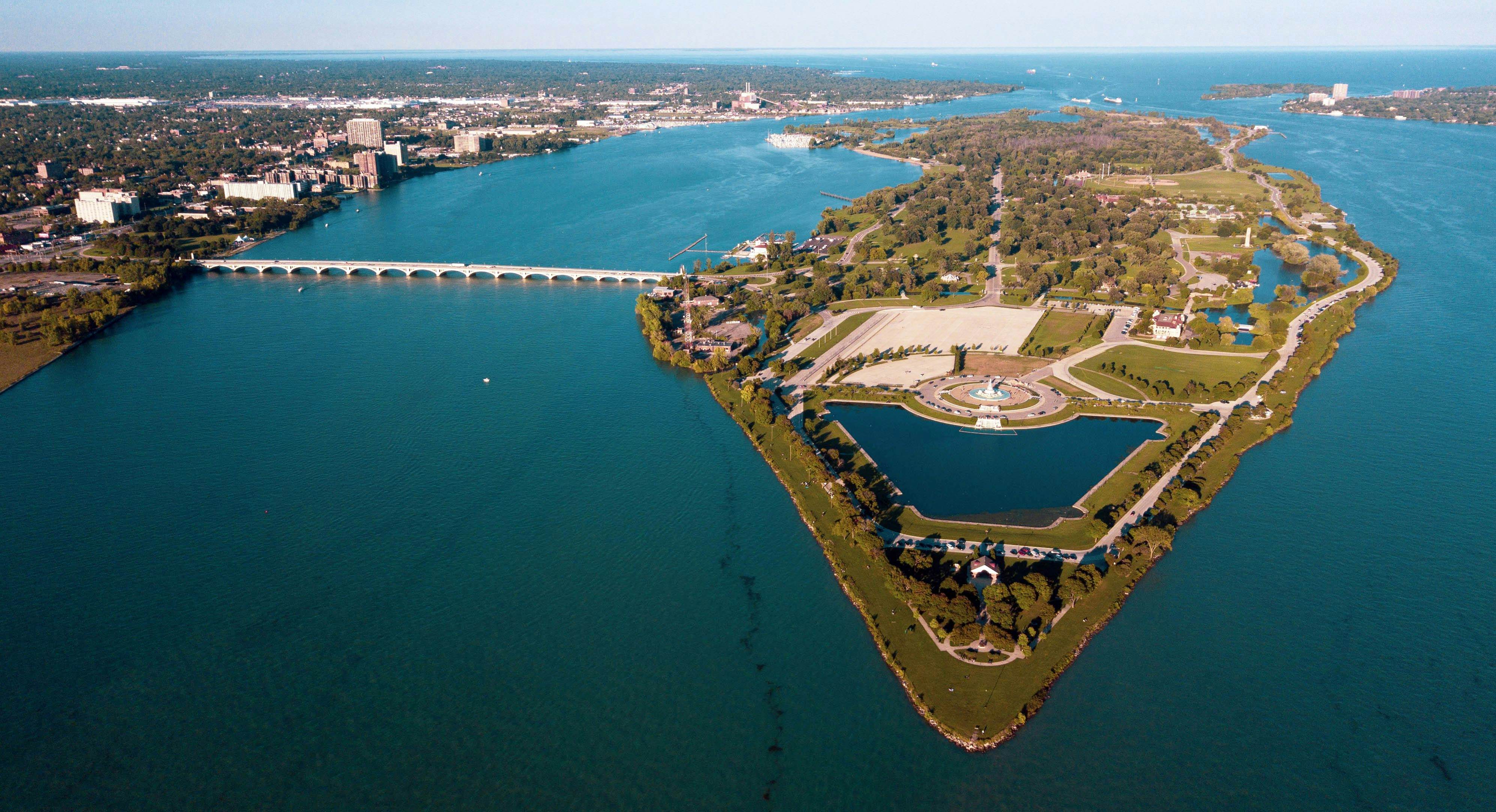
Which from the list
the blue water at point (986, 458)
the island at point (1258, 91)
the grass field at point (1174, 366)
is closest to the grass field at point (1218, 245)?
the grass field at point (1174, 366)

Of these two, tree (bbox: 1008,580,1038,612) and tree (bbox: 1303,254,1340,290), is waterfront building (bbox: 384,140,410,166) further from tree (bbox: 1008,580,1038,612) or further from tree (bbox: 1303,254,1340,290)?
tree (bbox: 1008,580,1038,612)

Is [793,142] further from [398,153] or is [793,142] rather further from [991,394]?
[991,394]

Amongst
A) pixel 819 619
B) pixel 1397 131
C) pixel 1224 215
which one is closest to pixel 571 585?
pixel 819 619

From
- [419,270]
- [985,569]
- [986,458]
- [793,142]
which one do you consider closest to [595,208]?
[419,270]

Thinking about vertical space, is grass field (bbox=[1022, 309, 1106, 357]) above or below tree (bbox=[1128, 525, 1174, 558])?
above

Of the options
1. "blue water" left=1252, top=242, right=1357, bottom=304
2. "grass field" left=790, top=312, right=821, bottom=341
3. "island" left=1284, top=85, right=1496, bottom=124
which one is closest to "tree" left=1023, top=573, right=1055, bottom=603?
"grass field" left=790, top=312, right=821, bottom=341

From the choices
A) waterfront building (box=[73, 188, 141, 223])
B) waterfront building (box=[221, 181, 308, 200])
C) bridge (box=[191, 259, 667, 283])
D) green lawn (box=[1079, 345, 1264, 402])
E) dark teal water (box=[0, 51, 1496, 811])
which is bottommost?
dark teal water (box=[0, 51, 1496, 811])

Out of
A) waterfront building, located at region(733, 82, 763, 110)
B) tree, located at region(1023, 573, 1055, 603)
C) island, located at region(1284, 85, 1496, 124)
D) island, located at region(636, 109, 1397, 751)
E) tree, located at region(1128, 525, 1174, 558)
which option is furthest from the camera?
waterfront building, located at region(733, 82, 763, 110)
